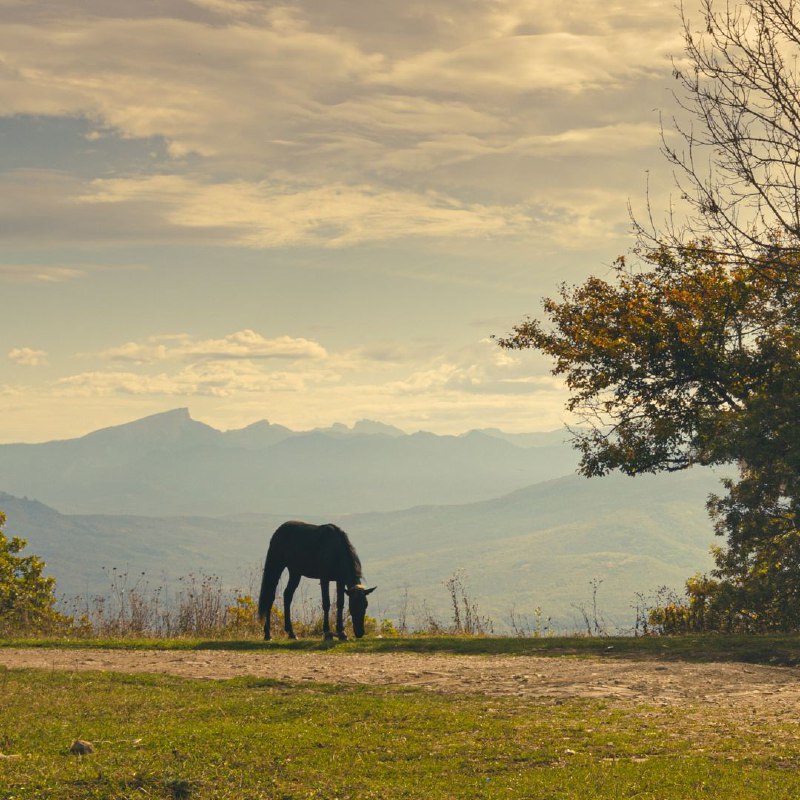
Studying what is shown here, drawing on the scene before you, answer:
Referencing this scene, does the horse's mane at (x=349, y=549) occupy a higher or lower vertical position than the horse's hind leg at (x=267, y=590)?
higher

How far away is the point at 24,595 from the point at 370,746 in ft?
72.1

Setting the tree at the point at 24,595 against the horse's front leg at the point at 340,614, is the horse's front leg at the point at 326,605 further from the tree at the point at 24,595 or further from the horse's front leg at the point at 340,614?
the tree at the point at 24,595

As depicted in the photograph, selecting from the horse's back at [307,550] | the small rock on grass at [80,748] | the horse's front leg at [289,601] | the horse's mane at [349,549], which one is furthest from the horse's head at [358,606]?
the small rock on grass at [80,748]

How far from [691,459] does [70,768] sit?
2177cm

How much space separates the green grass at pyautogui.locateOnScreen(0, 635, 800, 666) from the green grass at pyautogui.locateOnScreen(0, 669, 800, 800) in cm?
667

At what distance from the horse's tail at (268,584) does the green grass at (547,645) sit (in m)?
1.65

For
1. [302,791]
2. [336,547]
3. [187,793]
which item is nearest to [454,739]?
[302,791]

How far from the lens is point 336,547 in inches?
1063

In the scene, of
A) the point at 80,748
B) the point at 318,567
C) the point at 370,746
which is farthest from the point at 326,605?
the point at 80,748

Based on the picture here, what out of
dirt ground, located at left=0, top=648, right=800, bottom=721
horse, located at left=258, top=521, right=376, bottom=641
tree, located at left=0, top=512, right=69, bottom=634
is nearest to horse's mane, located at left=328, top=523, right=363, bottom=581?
horse, located at left=258, top=521, right=376, bottom=641

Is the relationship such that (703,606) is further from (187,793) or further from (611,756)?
(187,793)

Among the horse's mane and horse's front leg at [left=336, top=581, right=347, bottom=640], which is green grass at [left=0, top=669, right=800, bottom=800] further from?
the horse's mane

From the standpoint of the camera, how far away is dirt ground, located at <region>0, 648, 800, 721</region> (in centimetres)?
1616

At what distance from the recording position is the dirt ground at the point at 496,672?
53.0ft
